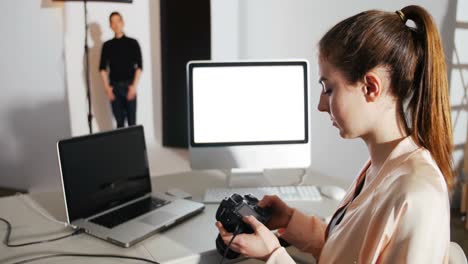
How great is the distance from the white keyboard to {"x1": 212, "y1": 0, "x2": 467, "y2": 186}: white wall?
0.46 metres

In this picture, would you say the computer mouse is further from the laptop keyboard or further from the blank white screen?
the laptop keyboard

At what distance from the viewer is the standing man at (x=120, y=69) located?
2693 millimetres

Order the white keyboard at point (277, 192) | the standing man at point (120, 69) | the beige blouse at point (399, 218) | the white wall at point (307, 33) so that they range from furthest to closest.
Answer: the standing man at point (120, 69), the white wall at point (307, 33), the white keyboard at point (277, 192), the beige blouse at point (399, 218)

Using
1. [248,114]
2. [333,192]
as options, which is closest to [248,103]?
[248,114]

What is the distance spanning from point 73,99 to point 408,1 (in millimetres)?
2143

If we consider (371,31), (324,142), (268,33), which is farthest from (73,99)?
(371,31)

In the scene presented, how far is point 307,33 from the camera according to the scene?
6.65 feet

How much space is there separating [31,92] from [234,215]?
7.89 feet

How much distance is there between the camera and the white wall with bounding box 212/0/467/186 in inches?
78.4

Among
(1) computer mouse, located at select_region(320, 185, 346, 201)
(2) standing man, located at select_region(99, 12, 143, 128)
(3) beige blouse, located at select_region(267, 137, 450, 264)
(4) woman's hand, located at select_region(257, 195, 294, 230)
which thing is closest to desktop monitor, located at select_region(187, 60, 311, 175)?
(1) computer mouse, located at select_region(320, 185, 346, 201)

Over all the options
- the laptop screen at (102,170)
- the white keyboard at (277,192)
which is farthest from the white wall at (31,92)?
the white keyboard at (277,192)

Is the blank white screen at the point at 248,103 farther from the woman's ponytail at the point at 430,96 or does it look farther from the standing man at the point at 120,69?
the standing man at the point at 120,69

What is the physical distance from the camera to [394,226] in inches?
29.3

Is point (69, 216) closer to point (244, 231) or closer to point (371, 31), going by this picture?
point (244, 231)
